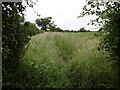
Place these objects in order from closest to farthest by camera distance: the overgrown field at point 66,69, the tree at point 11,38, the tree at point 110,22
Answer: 1. the tree at point 110,22
2. the tree at point 11,38
3. the overgrown field at point 66,69

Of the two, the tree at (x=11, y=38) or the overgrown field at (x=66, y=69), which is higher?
the tree at (x=11, y=38)

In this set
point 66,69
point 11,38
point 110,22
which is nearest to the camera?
point 110,22

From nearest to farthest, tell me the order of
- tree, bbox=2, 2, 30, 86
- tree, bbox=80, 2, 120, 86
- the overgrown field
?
1. tree, bbox=80, 2, 120, 86
2. tree, bbox=2, 2, 30, 86
3. the overgrown field

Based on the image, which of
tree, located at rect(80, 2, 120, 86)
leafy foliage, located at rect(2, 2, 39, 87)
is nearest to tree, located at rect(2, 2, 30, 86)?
leafy foliage, located at rect(2, 2, 39, 87)

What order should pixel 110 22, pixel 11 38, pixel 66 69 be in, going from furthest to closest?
pixel 66 69 → pixel 11 38 → pixel 110 22

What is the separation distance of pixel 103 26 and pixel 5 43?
10.2 feet

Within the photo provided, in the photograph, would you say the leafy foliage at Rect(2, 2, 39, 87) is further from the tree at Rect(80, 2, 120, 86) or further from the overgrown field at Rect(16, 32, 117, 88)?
the tree at Rect(80, 2, 120, 86)

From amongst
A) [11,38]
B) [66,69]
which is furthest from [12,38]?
[66,69]

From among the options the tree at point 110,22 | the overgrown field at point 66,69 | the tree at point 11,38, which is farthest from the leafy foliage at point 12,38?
the tree at point 110,22

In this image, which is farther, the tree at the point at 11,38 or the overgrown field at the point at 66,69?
the overgrown field at the point at 66,69

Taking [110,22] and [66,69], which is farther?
[66,69]

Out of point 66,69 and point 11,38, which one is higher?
point 11,38

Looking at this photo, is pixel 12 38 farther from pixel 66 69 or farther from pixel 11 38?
pixel 66 69

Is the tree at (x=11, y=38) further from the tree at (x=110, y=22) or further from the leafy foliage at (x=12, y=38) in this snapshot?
the tree at (x=110, y=22)
